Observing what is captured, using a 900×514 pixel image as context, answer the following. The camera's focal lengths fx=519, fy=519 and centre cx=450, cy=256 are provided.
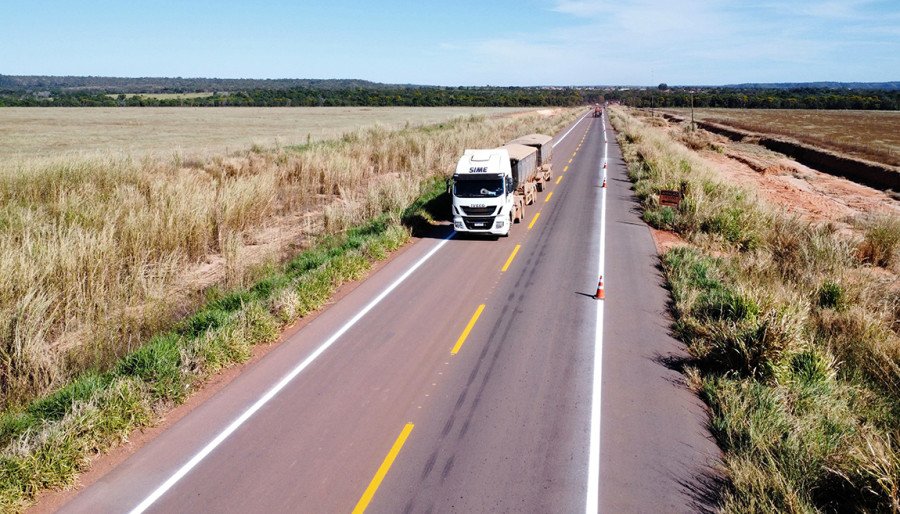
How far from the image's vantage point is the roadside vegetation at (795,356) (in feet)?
20.8

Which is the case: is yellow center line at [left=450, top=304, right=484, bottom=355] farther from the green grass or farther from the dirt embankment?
the dirt embankment

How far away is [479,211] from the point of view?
18.5 metres

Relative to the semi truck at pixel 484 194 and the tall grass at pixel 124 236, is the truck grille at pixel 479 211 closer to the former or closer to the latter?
the semi truck at pixel 484 194

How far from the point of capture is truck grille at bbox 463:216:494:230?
18.4 metres

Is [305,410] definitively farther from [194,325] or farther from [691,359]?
[691,359]

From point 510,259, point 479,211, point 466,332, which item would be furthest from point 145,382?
point 479,211

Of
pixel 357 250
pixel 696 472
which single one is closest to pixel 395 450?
pixel 696 472

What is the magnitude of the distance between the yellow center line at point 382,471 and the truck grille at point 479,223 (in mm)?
11168

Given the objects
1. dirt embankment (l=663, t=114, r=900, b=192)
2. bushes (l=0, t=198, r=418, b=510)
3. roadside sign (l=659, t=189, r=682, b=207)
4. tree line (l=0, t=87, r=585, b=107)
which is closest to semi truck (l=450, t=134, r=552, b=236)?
bushes (l=0, t=198, r=418, b=510)

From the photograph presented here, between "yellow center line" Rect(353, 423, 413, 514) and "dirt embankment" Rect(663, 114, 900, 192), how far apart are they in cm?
3985

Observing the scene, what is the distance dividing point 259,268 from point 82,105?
436 feet

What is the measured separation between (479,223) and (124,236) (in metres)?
10.8

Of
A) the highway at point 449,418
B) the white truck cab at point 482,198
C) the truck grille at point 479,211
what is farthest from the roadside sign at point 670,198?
the highway at point 449,418

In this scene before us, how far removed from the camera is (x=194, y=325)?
10.6 metres
